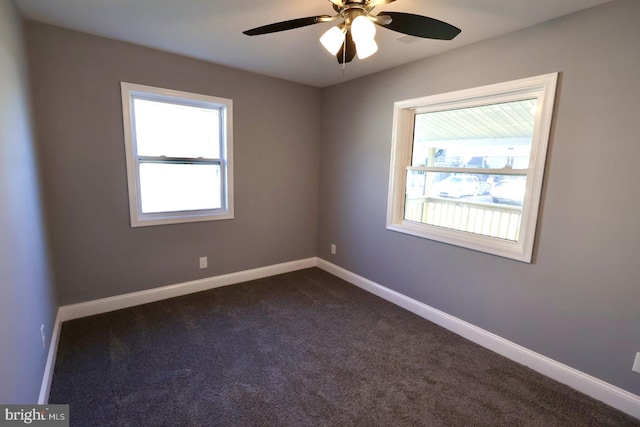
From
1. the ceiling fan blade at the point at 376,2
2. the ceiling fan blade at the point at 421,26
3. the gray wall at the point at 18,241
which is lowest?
the gray wall at the point at 18,241

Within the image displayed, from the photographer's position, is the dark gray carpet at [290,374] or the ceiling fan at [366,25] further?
the dark gray carpet at [290,374]

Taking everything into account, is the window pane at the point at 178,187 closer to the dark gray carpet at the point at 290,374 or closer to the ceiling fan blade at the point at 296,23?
the dark gray carpet at the point at 290,374

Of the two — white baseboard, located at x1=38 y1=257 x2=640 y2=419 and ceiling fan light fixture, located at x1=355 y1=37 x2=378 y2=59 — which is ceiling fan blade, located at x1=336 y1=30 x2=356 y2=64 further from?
white baseboard, located at x1=38 y1=257 x2=640 y2=419

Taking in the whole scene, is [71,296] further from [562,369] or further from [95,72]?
[562,369]

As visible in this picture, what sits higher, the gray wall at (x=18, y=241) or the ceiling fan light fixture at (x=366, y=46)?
the ceiling fan light fixture at (x=366, y=46)

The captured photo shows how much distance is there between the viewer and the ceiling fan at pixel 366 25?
1.46 metres

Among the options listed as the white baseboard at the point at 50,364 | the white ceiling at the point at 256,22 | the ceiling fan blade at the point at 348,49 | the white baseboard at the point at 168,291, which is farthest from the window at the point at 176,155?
the ceiling fan blade at the point at 348,49

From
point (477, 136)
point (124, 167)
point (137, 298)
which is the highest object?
point (477, 136)

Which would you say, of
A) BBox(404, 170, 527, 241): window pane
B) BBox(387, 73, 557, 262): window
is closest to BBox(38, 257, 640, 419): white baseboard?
BBox(387, 73, 557, 262): window

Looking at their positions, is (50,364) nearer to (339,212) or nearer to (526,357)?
(339,212)

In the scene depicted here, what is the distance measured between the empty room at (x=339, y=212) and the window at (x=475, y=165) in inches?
0.8

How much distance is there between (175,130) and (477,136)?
2930 mm

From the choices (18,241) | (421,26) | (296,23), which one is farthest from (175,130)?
(421,26)

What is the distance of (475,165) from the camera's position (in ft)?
8.50
